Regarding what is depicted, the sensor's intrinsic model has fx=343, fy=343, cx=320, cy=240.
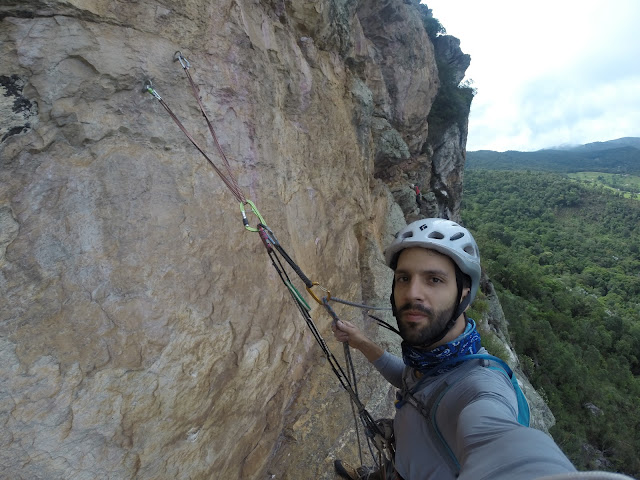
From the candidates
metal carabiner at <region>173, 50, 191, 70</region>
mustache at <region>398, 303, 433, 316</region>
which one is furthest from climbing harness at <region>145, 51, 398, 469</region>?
mustache at <region>398, 303, 433, 316</region>

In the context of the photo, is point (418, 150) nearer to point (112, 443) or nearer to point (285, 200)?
point (285, 200)

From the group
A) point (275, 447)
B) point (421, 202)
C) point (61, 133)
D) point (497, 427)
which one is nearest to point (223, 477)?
point (275, 447)

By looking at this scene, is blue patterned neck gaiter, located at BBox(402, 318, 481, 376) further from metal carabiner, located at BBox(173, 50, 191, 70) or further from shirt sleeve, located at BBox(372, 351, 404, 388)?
metal carabiner, located at BBox(173, 50, 191, 70)

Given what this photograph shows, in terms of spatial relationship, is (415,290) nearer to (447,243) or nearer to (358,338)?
(447,243)

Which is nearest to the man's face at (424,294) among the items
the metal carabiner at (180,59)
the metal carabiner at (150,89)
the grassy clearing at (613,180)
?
the metal carabiner at (150,89)

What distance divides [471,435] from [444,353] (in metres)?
0.62

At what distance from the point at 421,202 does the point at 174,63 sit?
13.3m

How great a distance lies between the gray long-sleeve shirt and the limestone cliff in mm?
1695

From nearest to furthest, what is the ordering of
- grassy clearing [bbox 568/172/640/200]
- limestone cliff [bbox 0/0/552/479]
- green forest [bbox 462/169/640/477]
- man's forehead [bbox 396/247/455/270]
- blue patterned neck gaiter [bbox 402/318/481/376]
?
blue patterned neck gaiter [bbox 402/318/481/376], limestone cliff [bbox 0/0/552/479], man's forehead [bbox 396/247/455/270], green forest [bbox 462/169/640/477], grassy clearing [bbox 568/172/640/200]

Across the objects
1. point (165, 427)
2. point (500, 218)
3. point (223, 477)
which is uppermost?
point (165, 427)

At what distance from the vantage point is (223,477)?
3.02 metres

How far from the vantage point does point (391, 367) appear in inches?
109

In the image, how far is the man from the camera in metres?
1.17

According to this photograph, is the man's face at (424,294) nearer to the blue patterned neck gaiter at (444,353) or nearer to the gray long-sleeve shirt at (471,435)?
the blue patterned neck gaiter at (444,353)
